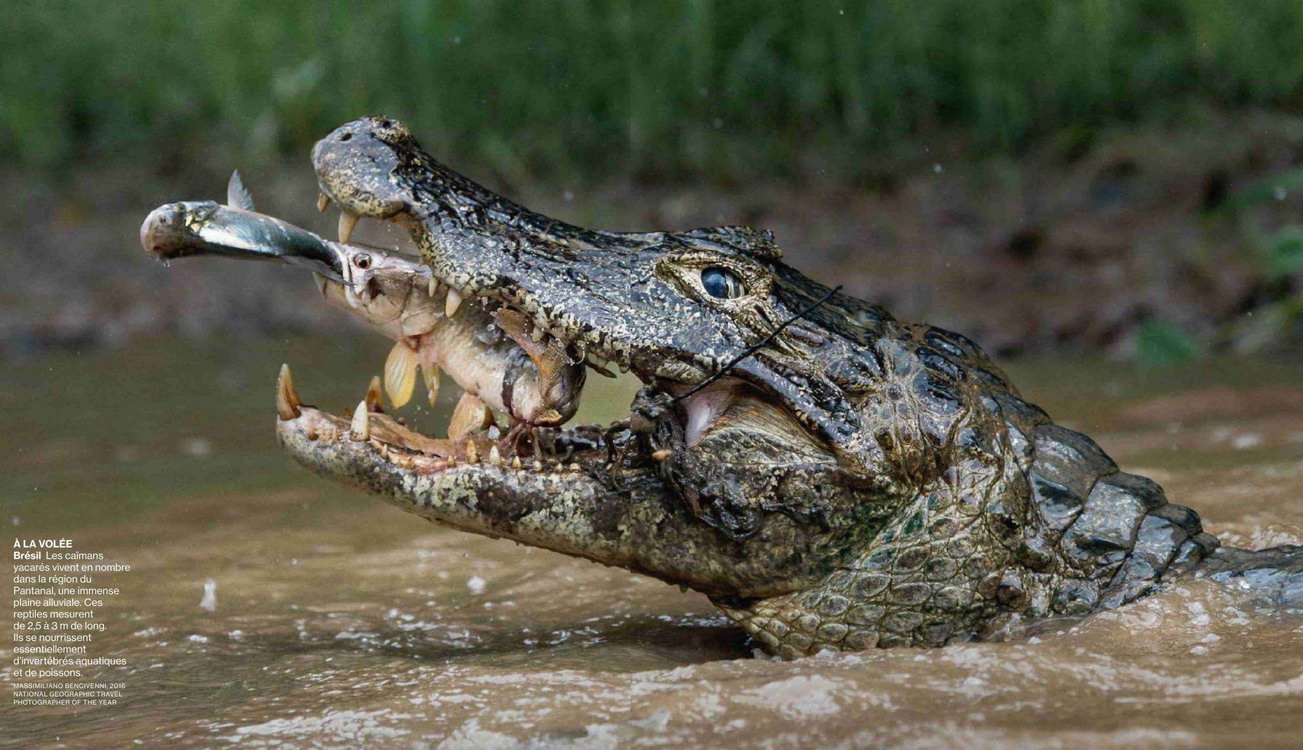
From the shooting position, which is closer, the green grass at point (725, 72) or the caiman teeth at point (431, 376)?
the caiman teeth at point (431, 376)

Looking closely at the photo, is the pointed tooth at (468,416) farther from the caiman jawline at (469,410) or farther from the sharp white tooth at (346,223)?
the sharp white tooth at (346,223)

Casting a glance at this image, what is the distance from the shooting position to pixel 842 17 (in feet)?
26.0

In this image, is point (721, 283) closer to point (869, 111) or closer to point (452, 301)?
point (452, 301)

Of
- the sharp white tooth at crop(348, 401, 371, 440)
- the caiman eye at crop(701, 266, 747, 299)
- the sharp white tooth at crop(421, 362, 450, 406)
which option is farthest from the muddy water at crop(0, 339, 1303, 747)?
the caiman eye at crop(701, 266, 747, 299)

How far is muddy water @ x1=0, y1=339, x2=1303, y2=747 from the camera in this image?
2.22m

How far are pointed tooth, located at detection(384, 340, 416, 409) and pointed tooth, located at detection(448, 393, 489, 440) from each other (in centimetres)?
11

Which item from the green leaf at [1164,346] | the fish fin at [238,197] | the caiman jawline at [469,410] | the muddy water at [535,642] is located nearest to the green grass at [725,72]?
the green leaf at [1164,346]

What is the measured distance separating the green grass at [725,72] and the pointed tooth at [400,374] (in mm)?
5219

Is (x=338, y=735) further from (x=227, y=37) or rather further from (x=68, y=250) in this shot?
(x=68, y=250)

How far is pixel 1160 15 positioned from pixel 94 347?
21.8 ft

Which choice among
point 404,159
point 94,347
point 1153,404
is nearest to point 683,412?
point 404,159

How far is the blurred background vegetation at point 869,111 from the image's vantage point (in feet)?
25.1

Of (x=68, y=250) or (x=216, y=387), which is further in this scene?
(x=68, y=250)

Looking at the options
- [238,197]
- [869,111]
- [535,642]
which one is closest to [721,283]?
[535,642]
